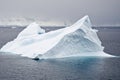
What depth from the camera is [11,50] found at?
57.8 metres

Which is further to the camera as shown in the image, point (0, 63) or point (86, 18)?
point (86, 18)

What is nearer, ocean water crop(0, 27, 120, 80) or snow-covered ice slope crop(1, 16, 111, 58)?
ocean water crop(0, 27, 120, 80)

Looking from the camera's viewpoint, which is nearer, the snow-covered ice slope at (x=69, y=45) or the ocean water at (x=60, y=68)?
the ocean water at (x=60, y=68)

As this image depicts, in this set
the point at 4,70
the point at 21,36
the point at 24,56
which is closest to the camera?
the point at 4,70

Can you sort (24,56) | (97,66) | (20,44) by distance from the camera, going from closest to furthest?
1. (97,66)
2. (24,56)
3. (20,44)

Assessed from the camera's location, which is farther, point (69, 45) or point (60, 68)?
point (69, 45)

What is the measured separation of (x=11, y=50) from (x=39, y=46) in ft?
26.0

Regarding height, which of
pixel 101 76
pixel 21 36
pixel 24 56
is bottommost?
pixel 101 76

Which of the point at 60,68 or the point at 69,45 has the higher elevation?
the point at 69,45

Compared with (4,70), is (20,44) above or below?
above

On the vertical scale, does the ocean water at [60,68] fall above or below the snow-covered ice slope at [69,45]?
below

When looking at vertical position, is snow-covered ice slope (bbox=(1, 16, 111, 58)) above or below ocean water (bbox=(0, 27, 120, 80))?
above

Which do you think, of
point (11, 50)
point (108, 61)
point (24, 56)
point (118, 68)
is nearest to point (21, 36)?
point (11, 50)

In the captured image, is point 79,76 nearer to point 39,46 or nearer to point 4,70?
point 4,70
